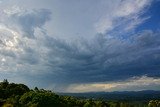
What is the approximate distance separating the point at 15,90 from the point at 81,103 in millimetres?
41220

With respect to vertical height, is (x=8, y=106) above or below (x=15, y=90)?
below

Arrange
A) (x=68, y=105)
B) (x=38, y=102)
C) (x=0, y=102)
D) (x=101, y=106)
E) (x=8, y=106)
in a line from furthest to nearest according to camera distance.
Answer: (x=101, y=106), (x=68, y=105), (x=38, y=102), (x=0, y=102), (x=8, y=106)

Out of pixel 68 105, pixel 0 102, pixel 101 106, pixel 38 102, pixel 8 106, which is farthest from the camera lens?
pixel 101 106

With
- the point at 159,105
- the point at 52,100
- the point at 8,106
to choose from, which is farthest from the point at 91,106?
the point at 8,106

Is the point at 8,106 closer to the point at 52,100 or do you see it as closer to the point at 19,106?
the point at 19,106

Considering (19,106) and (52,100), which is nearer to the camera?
(19,106)

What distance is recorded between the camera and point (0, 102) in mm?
139750

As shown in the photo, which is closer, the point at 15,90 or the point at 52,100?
the point at 52,100

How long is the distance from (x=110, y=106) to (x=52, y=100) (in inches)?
1894

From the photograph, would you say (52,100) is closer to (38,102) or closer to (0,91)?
(38,102)

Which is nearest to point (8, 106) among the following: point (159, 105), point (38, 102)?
point (38, 102)

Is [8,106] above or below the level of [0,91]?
below

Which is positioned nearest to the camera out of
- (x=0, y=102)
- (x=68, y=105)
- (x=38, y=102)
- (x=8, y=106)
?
(x=8, y=106)

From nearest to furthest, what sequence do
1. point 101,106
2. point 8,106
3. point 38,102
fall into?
point 8,106 < point 38,102 < point 101,106
